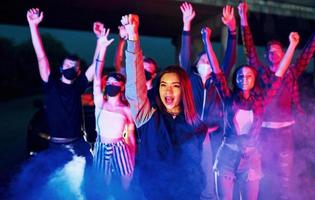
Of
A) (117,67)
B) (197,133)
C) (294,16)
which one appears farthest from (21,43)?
(197,133)

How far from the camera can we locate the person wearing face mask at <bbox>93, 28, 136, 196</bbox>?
3285 millimetres

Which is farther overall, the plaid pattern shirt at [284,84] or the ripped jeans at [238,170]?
the plaid pattern shirt at [284,84]

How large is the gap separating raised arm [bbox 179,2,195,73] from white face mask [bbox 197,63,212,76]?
0.13 m

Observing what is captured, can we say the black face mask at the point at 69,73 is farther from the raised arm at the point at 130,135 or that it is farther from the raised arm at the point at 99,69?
the raised arm at the point at 130,135

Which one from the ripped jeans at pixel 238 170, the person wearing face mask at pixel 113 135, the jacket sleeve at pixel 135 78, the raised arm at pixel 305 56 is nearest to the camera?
the jacket sleeve at pixel 135 78

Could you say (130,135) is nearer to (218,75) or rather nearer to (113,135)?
(113,135)

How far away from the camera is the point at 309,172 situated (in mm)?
4793

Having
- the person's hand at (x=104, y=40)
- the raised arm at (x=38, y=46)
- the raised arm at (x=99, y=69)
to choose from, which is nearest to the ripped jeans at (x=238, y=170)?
the raised arm at (x=99, y=69)

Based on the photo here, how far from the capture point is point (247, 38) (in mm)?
3855

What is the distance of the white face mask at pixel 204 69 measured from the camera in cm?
372

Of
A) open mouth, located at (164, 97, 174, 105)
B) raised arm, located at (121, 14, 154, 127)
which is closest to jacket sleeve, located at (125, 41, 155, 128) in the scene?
raised arm, located at (121, 14, 154, 127)

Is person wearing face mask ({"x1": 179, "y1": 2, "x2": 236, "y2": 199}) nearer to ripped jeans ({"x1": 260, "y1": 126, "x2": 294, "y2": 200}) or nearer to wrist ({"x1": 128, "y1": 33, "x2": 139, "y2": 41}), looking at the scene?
ripped jeans ({"x1": 260, "y1": 126, "x2": 294, "y2": 200})

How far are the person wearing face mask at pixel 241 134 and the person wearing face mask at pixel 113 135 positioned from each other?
2.85ft

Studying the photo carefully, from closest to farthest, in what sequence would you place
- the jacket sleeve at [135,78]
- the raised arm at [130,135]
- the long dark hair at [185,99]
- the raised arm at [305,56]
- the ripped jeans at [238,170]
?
the jacket sleeve at [135,78], the long dark hair at [185,99], the ripped jeans at [238,170], the raised arm at [130,135], the raised arm at [305,56]
